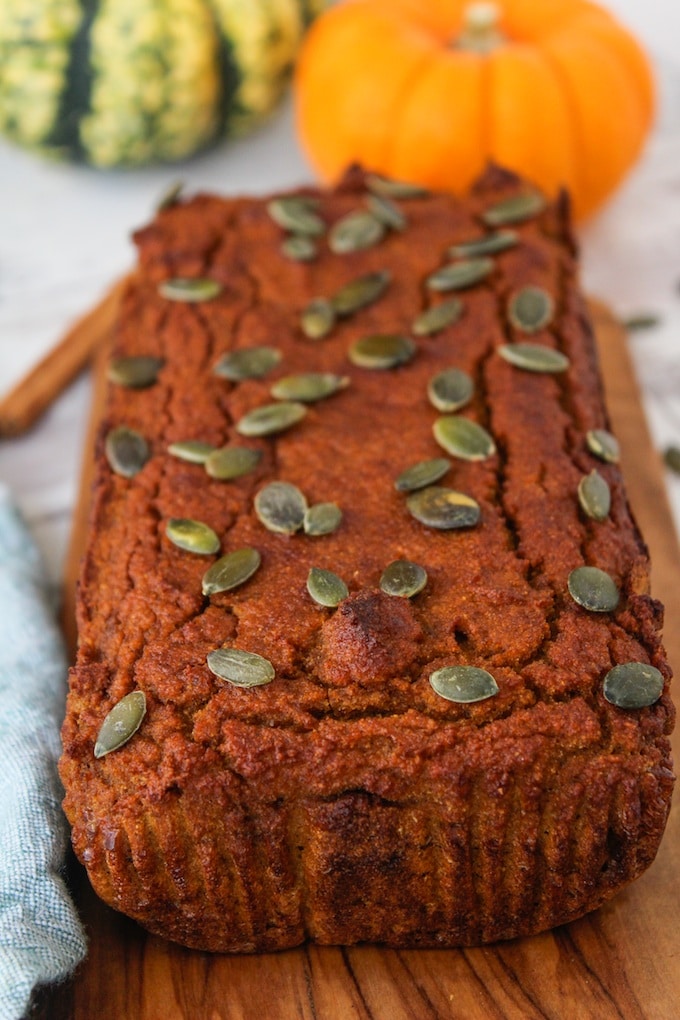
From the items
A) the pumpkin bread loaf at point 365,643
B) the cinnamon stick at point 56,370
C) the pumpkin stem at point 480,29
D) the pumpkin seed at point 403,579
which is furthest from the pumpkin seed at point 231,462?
the pumpkin stem at point 480,29

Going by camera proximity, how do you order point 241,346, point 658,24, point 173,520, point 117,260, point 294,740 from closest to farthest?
point 294,740, point 173,520, point 241,346, point 117,260, point 658,24

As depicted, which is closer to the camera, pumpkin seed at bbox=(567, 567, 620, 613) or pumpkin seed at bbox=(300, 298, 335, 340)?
pumpkin seed at bbox=(567, 567, 620, 613)

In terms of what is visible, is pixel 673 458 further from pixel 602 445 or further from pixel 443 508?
pixel 443 508

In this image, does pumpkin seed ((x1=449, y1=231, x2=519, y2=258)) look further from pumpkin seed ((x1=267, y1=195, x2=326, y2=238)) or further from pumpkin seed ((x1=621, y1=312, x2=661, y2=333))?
pumpkin seed ((x1=621, y1=312, x2=661, y2=333))

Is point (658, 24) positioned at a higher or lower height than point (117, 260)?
higher

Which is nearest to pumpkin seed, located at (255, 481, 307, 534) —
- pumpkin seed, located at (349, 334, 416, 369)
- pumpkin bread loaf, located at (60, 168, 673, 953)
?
pumpkin bread loaf, located at (60, 168, 673, 953)

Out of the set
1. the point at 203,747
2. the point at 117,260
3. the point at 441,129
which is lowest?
the point at 117,260

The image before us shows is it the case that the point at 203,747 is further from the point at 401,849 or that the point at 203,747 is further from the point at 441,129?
the point at 441,129

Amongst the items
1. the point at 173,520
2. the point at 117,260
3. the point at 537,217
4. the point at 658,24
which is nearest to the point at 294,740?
the point at 173,520
